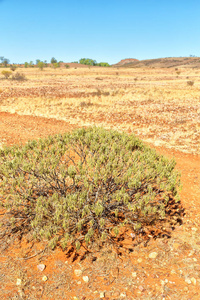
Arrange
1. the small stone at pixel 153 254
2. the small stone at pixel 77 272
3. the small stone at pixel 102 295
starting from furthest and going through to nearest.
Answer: the small stone at pixel 153 254
the small stone at pixel 77 272
the small stone at pixel 102 295

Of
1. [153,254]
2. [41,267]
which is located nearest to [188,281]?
[153,254]

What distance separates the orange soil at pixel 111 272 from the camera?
3182 mm

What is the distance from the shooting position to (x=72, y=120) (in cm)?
1502

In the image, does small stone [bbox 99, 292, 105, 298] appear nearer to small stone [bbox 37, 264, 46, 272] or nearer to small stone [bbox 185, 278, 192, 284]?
small stone [bbox 37, 264, 46, 272]

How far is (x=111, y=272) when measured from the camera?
3.53 m

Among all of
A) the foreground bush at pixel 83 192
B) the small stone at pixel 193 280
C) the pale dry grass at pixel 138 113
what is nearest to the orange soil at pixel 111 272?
the small stone at pixel 193 280

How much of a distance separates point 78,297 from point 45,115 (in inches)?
566

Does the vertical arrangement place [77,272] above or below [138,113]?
below

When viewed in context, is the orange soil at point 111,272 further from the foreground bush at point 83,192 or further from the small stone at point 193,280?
the foreground bush at point 83,192

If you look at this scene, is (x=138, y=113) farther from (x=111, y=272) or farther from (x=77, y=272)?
(x=77, y=272)

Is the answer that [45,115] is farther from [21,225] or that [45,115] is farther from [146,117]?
[21,225]

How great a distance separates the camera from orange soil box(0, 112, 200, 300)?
318 centimetres

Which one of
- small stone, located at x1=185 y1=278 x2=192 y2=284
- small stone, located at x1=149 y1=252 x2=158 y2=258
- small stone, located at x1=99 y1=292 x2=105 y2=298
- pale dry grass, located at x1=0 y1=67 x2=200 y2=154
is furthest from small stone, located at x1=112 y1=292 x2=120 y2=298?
pale dry grass, located at x1=0 y1=67 x2=200 y2=154

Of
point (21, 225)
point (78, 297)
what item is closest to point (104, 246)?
point (78, 297)
